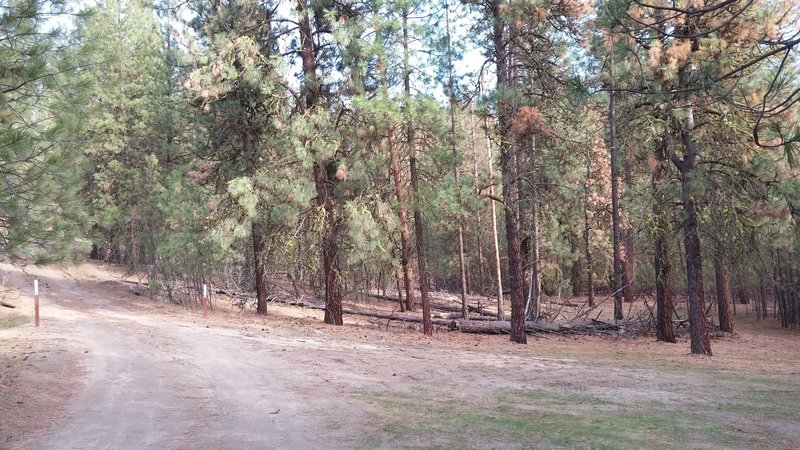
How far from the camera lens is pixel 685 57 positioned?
11914 millimetres

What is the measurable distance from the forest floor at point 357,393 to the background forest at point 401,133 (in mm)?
2130

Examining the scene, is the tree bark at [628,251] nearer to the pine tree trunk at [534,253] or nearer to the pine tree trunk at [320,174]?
the pine tree trunk at [534,253]

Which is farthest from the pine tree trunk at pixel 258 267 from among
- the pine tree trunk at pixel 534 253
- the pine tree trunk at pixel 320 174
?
the pine tree trunk at pixel 534 253

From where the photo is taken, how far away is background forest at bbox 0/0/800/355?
25.8 feet

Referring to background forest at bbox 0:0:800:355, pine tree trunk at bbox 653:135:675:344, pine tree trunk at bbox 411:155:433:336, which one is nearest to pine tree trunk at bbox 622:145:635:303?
background forest at bbox 0:0:800:355

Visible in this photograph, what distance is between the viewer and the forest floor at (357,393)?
5.77 metres

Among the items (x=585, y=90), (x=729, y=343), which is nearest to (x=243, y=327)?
(x=585, y=90)

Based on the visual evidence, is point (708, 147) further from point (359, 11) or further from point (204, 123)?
point (204, 123)

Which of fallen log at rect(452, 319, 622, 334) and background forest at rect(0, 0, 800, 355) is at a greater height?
background forest at rect(0, 0, 800, 355)

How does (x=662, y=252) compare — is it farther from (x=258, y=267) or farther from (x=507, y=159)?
(x=258, y=267)

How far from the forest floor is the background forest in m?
2.13

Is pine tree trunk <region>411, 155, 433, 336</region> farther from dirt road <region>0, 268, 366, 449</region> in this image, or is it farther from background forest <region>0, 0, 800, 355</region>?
dirt road <region>0, 268, 366, 449</region>

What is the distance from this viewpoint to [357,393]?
314 inches

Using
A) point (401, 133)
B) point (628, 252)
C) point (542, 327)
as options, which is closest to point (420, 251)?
point (401, 133)
